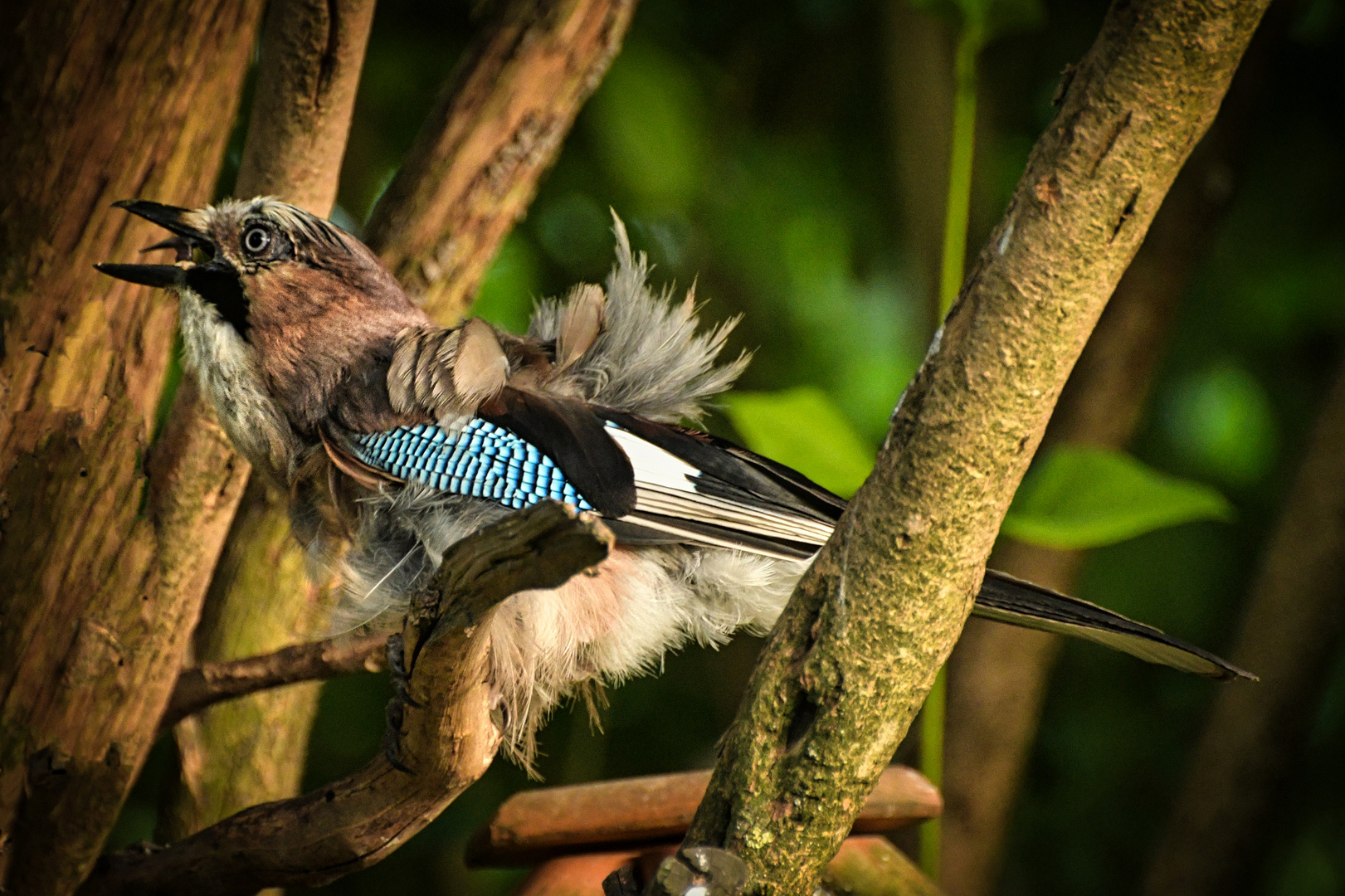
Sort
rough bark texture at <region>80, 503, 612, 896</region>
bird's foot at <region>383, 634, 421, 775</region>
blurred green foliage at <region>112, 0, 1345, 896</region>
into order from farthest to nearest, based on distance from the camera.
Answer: blurred green foliage at <region>112, 0, 1345, 896</region>
bird's foot at <region>383, 634, 421, 775</region>
rough bark texture at <region>80, 503, 612, 896</region>

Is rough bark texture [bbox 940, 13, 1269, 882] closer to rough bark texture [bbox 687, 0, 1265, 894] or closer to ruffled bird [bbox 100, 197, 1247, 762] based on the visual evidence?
ruffled bird [bbox 100, 197, 1247, 762]

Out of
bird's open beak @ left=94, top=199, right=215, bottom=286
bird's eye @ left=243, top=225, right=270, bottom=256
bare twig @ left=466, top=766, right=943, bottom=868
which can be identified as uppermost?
bird's eye @ left=243, top=225, right=270, bottom=256

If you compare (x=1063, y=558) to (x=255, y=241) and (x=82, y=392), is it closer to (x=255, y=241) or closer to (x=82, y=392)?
(x=255, y=241)

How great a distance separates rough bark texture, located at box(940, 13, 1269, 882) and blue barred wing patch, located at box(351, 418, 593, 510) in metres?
1.30

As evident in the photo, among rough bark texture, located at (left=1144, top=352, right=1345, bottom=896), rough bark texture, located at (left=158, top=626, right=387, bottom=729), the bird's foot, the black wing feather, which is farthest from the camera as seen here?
rough bark texture, located at (left=1144, top=352, right=1345, bottom=896)

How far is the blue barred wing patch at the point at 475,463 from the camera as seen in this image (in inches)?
57.1

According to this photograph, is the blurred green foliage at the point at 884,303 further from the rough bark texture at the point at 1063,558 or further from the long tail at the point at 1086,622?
the long tail at the point at 1086,622

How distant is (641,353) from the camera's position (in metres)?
1.66

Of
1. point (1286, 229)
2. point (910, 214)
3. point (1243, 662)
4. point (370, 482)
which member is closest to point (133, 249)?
point (370, 482)

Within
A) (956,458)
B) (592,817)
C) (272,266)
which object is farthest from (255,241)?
(956,458)

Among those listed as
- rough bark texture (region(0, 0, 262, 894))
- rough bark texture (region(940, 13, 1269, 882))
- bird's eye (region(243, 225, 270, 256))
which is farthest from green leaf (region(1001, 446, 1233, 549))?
rough bark texture (region(0, 0, 262, 894))

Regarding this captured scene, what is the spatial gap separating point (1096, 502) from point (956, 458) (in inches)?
32.2

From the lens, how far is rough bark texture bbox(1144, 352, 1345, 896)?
91.5 inches

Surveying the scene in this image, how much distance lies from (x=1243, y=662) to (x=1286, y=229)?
42.1 inches
